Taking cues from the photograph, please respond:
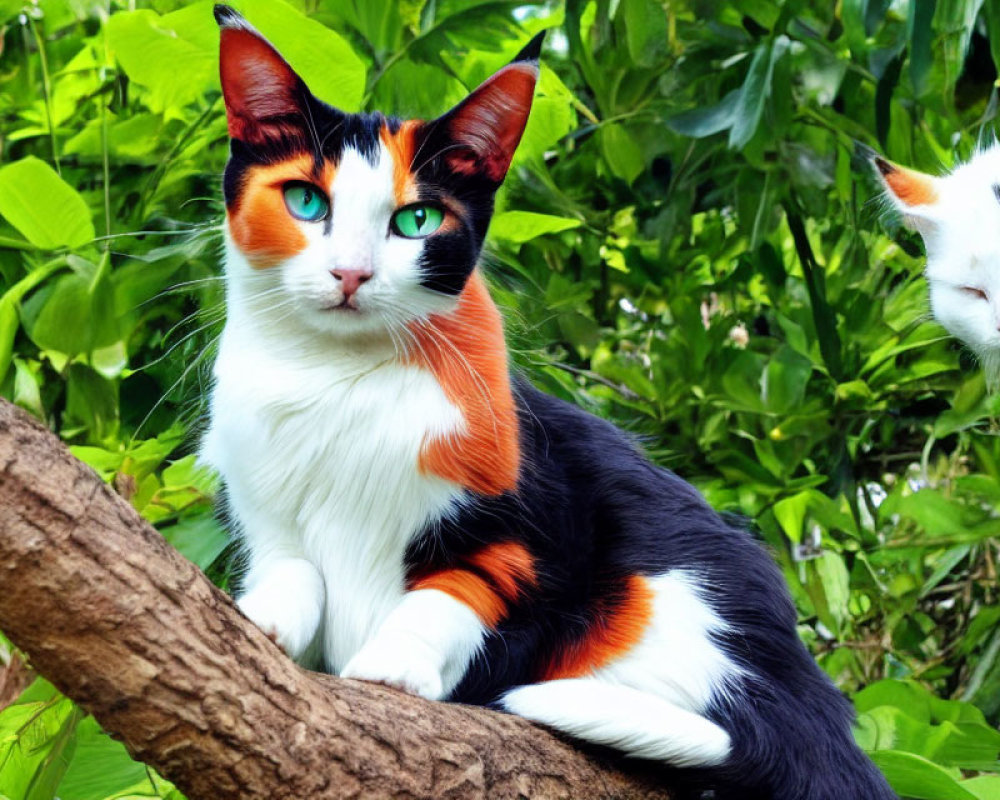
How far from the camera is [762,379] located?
2.08 m

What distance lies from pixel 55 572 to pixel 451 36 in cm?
108

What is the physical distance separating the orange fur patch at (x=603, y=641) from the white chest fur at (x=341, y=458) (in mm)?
185

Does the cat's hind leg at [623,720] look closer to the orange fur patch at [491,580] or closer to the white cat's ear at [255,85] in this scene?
the orange fur patch at [491,580]

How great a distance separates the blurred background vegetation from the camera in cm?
146

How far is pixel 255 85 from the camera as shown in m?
1.13

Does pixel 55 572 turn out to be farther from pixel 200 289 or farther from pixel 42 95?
pixel 42 95

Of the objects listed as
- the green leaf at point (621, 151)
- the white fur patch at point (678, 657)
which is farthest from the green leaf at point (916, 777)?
the green leaf at point (621, 151)

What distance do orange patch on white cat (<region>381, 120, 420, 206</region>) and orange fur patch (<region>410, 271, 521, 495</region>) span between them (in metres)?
0.13

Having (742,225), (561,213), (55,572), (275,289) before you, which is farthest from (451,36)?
(55,572)

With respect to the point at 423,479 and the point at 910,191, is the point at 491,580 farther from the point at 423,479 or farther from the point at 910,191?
the point at 910,191

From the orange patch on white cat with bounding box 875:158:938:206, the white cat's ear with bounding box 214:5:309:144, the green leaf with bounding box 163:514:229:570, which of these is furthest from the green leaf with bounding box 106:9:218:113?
the orange patch on white cat with bounding box 875:158:938:206

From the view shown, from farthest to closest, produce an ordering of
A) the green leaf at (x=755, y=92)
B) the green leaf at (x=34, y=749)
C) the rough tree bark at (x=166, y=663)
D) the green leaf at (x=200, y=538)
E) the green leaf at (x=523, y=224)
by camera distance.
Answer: the green leaf at (x=755, y=92), the green leaf at (x=523, y=224), the green leaf at (x=200, y=538), the green leaf at (x=34, y=749), the rough tree bark at (x=166, y=663)

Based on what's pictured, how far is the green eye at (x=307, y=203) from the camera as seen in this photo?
1119mm

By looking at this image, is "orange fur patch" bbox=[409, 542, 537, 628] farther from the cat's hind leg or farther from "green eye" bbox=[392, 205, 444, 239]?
"green eye" bbox=[392, 205, 444, 239]
